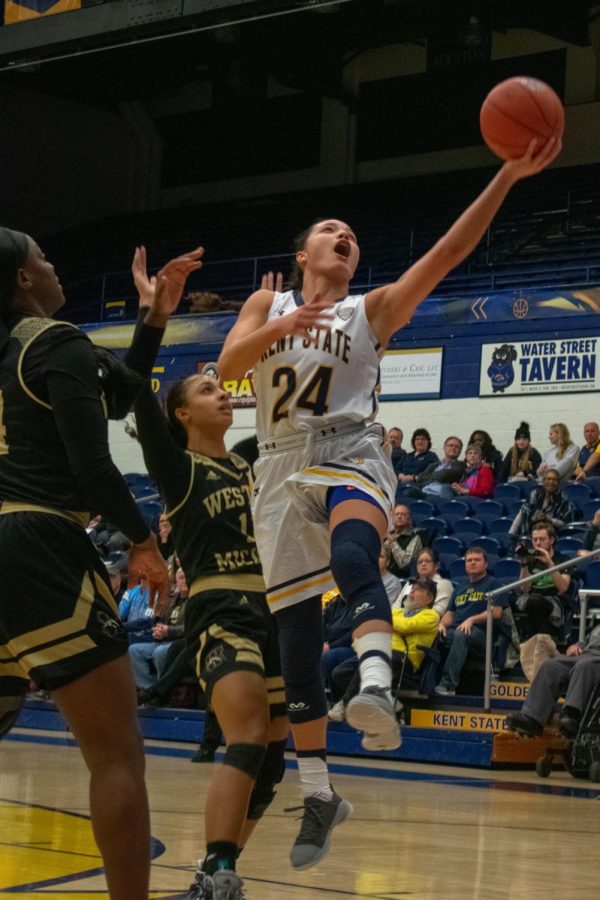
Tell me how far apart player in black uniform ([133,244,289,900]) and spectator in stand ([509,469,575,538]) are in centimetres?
928

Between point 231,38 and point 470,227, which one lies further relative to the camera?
point 231,38

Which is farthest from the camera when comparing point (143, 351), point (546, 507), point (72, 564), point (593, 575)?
point (546, 507)

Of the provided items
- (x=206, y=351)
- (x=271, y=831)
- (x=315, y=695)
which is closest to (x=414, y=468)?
(x=206, y=351)

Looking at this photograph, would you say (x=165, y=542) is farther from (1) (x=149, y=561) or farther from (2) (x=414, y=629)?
(1) (x=149, y=561)

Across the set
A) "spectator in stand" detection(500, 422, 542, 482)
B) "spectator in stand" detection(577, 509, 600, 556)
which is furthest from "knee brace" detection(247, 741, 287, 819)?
"spectator in stand" detection(500, 422, 542, 482)

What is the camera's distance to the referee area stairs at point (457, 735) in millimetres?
11086

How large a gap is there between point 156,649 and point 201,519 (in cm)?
833

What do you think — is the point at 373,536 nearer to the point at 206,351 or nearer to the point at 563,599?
the point at 563,599

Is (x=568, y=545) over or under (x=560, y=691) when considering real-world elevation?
over

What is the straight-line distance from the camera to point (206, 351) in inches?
841

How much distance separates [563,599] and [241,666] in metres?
7.88

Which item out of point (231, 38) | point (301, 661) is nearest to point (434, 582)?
point (301, 661)

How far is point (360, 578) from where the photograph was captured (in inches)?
165

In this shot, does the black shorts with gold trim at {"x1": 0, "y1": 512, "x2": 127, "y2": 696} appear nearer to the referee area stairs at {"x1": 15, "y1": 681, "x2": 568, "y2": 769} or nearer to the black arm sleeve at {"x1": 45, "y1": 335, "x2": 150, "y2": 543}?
the black arm sleeve at {"x1": 45, "y1": 335, "x2": 150, "y2": 543}
